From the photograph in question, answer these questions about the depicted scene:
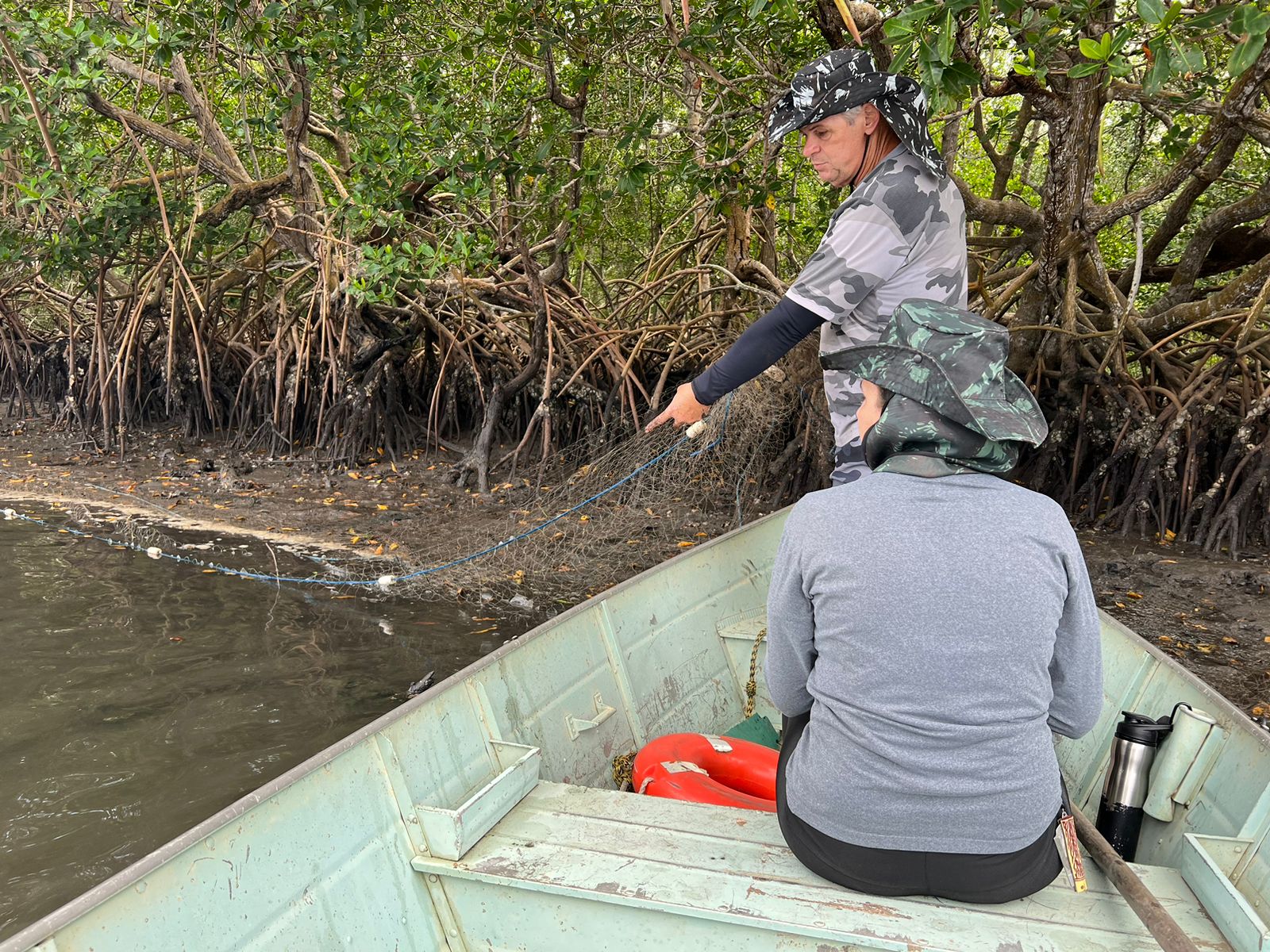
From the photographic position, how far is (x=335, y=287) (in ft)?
22.4

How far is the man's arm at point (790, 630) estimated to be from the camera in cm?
142

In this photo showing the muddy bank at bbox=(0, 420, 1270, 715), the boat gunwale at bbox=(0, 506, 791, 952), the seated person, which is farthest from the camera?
the muddy bank at bbox=(0, 420, 1270, 715)

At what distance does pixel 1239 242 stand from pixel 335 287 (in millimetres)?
5683

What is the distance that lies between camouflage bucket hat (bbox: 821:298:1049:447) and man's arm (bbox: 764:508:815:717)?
0.25 metres

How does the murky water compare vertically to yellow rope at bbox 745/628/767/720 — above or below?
below

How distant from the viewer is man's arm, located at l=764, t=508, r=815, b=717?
142 centimetres

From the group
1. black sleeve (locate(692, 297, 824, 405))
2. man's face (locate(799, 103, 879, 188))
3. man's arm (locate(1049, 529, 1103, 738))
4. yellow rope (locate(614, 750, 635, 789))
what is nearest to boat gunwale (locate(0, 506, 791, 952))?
yellow rope (locate(614, 750, 635, 789))

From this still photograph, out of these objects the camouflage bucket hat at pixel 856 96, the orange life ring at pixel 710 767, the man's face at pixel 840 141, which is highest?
the camouflage bucket hat at pixel 856 96

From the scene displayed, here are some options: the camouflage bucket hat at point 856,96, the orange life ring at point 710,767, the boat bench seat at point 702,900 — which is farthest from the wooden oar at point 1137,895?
the camouflage bucket hat at point 856,96

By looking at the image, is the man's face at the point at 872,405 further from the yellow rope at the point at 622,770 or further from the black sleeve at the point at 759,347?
the yellow rope at the point at 622,770

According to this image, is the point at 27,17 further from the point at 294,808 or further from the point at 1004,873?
the point at 1004,873

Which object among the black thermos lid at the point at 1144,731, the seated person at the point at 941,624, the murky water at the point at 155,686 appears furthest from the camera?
the murky water at the point at 155,686

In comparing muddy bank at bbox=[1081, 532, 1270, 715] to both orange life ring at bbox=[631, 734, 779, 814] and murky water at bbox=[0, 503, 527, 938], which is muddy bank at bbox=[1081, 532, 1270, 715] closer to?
orange life ring at bbox=[631, 734, 779, 814]

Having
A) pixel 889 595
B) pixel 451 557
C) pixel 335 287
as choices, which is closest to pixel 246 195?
pixel 335 287
